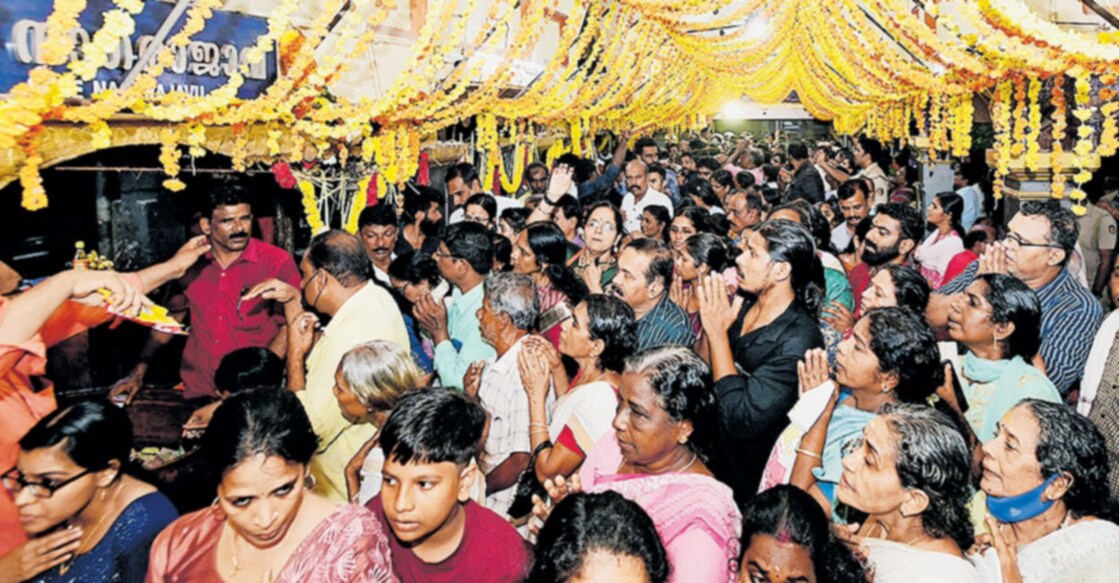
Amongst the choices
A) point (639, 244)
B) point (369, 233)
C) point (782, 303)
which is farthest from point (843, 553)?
point (369, 233)

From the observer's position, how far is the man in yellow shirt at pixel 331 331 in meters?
3.01

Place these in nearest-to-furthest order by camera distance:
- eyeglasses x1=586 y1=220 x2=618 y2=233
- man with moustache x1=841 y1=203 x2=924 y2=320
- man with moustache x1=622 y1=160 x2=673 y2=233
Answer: man with moustache x1=841 y1=203 x2=924 y2=320 < eyeglasses x1=586 y1=220 x2=618 y2=233 < man with moustache x1=622 y1=160 x2=673 y2=233

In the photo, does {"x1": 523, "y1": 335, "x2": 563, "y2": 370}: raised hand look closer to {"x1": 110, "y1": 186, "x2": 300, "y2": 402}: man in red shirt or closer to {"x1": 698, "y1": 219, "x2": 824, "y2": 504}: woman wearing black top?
{"x1": 698, "y1": 219, "x2": 824, "y2": 504}: woman wearing black top

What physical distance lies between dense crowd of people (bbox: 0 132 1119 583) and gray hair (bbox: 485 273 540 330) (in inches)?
0.5

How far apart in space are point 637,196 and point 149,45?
4609 millimetres

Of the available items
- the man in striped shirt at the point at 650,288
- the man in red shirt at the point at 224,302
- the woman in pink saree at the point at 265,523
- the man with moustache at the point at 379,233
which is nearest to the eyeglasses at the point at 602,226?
the man with moustache at the point at 379,233

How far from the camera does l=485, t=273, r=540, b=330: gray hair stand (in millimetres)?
3230

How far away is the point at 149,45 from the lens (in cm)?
410

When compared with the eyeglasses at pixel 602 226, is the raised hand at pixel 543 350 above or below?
below

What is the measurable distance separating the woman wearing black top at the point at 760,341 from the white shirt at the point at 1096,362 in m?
1.08

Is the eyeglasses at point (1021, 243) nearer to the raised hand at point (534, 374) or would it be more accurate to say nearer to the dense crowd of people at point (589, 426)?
the dense crowd of people at point (589, 426)

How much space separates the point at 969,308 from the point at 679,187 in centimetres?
781

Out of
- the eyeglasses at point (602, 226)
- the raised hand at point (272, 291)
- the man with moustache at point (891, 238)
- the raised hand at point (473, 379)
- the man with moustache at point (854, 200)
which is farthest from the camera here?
the man with moustache at point (854, 200)

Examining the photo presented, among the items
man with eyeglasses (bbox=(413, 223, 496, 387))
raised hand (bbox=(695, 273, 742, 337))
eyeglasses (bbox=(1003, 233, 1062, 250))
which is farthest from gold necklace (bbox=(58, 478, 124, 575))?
eyeglasses (bbox=(1003, 233, 1062, 250))
